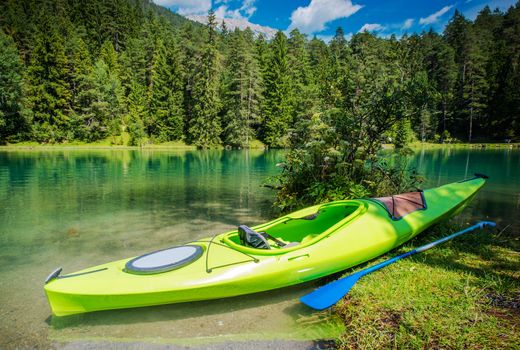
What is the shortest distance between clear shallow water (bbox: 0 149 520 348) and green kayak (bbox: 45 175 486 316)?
0.31 meters

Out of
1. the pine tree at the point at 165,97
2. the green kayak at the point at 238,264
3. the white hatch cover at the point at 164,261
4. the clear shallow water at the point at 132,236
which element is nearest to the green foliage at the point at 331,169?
the clear shallow water at the point at 132,236

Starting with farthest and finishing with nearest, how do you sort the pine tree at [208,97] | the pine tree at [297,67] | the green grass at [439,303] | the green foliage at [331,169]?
the pine tree at [297,67] → the pine tree at [208,97] → the green foliage at [331,169] → the green grass at [439,303]

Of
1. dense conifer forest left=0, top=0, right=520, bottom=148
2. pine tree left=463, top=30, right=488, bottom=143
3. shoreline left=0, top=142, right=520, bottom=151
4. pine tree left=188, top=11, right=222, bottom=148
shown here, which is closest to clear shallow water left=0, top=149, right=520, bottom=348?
dense conifer forest left=0, top=0, right=520, bottom=148

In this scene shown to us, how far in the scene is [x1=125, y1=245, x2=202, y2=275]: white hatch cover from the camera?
3820 millimetres

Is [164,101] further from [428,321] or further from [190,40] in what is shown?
[428,321]

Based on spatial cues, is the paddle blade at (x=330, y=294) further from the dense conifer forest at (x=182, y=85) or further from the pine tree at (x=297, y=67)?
the pine tree at (x=297, y=67)

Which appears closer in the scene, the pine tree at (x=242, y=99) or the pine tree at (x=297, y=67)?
the pine tree at (x=242, y=99)

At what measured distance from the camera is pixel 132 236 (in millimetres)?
7059

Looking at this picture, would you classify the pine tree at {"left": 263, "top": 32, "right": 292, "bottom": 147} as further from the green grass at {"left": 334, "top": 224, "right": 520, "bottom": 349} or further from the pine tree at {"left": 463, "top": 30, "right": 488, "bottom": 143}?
the green grass at {"left": 334, "top": 224, "right": 520, "bottom": 349}

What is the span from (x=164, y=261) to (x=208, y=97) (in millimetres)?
40564

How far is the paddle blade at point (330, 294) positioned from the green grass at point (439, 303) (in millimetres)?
125

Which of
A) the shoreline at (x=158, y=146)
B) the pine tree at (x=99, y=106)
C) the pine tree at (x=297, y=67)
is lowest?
the shoreline at (x=158, y=146)

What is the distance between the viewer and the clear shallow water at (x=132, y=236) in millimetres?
3629

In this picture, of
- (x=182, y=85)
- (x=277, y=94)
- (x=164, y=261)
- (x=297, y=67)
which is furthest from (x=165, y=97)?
(x=164, y=261)
